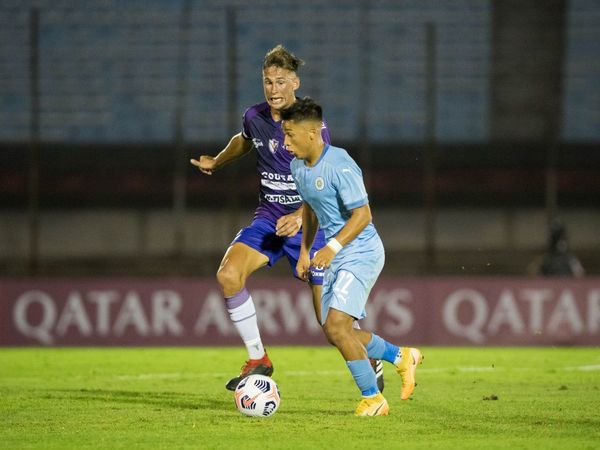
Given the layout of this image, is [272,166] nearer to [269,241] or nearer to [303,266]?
[269,241]

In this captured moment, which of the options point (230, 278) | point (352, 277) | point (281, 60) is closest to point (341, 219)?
point (352, 277)

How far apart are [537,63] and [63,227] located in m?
9.10

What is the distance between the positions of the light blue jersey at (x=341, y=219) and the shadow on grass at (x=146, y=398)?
1.24 metres

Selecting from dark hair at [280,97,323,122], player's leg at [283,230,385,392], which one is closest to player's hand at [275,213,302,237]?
player's leg at [283,230,385,392]

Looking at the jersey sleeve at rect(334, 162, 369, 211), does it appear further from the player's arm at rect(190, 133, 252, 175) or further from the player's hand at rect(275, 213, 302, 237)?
the player's arm at rect(190, 133, 252, 175)

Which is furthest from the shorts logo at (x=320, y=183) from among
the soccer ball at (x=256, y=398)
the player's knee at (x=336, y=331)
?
the soccer ball at (x=256, y=398)

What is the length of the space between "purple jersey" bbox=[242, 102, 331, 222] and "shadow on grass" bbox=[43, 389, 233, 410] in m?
1.44

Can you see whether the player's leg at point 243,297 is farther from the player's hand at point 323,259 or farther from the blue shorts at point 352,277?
the player's hand at point 323,259

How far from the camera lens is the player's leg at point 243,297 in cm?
841

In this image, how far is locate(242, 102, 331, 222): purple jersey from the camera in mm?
8594

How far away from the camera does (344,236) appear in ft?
22.9

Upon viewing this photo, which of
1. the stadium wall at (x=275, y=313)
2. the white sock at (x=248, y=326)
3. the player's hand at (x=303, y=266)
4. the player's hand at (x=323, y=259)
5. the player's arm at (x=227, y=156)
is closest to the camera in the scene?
the player's hand at (x=323, y=259)

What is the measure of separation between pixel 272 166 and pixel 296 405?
181 cm

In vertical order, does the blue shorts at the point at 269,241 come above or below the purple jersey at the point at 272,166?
below
